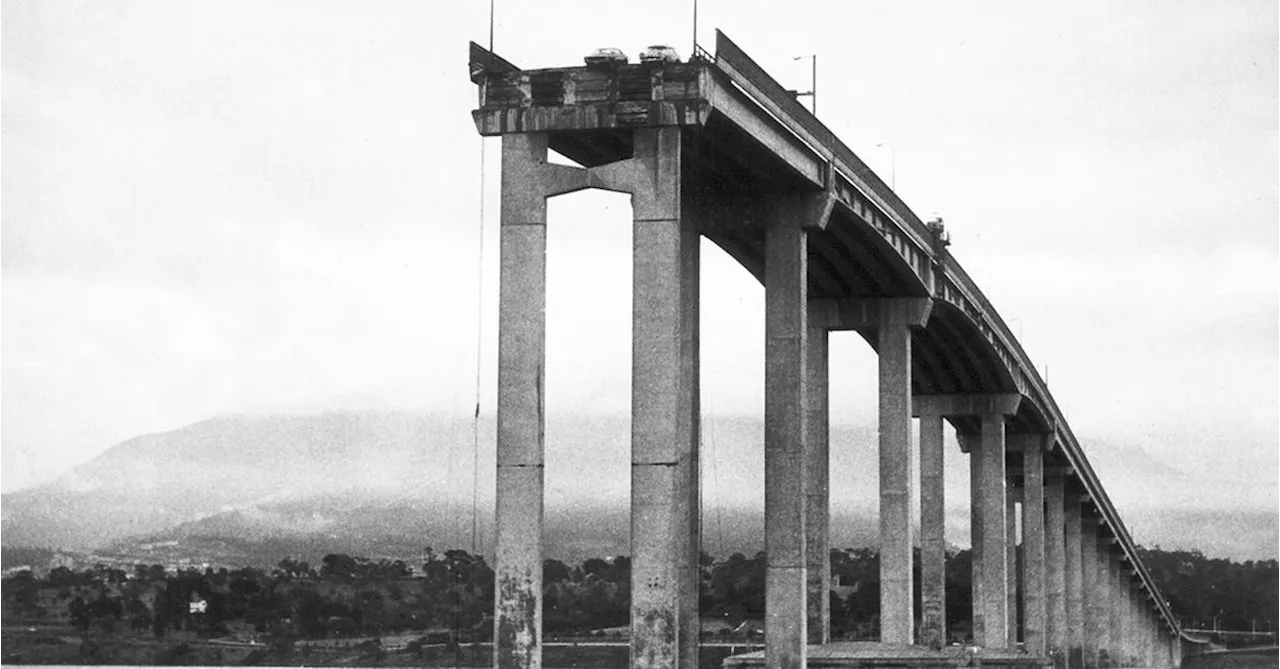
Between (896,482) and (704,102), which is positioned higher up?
(704,102)

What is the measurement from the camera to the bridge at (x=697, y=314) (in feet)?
166

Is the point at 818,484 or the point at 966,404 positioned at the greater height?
the point at 966,404

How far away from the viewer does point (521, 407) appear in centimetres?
5106

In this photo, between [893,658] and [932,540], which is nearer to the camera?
[893,658]

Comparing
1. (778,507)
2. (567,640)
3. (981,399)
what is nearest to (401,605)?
(567,640)

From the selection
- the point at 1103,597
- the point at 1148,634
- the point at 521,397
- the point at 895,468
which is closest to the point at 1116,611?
the point at 1103,597

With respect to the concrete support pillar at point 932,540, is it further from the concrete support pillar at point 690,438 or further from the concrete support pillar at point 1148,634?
the concrete support pillar at point 1148,634

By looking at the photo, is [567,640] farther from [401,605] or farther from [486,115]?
[486,115]

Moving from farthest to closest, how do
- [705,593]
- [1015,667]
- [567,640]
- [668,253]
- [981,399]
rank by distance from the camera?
[567,640] → [705,593] → [981,399] → [1015,667] → [668,253]

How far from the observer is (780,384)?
61688mm

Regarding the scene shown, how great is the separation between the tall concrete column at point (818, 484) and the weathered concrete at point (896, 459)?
2.14 metres

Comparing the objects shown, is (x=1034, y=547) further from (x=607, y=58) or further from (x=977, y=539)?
(x=607, y=58)

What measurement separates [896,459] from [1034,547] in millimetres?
42048

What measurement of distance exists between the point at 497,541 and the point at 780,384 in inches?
524
